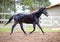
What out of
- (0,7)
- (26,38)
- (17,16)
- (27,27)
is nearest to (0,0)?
(0,7)

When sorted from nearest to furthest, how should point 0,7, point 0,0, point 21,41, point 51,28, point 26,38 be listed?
point 21,41 → point 26,38 → point 51,28 → point 0,0 → point 0,7

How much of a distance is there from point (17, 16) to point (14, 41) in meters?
1.17

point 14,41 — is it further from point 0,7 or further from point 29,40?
point 0,7

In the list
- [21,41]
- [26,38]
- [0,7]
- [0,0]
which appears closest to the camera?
[21,41]

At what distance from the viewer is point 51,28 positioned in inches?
306

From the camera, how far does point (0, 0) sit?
12.5 m

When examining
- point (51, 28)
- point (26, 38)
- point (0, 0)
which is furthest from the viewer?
point (0, 0)

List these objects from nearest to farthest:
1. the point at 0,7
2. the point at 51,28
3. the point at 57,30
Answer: the point at 51,28, the point at 57,30, the point at 0,7

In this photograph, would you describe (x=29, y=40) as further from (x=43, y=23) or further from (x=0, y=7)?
(x=0, y=7)

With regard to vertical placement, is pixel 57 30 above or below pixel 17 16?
below

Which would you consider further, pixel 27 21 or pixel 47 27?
pixel 47 27

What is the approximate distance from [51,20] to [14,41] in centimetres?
247

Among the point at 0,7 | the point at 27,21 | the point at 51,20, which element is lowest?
the point at 0,7

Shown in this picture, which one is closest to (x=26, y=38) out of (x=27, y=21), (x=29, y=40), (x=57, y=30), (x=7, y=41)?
(x=29, y=40)
